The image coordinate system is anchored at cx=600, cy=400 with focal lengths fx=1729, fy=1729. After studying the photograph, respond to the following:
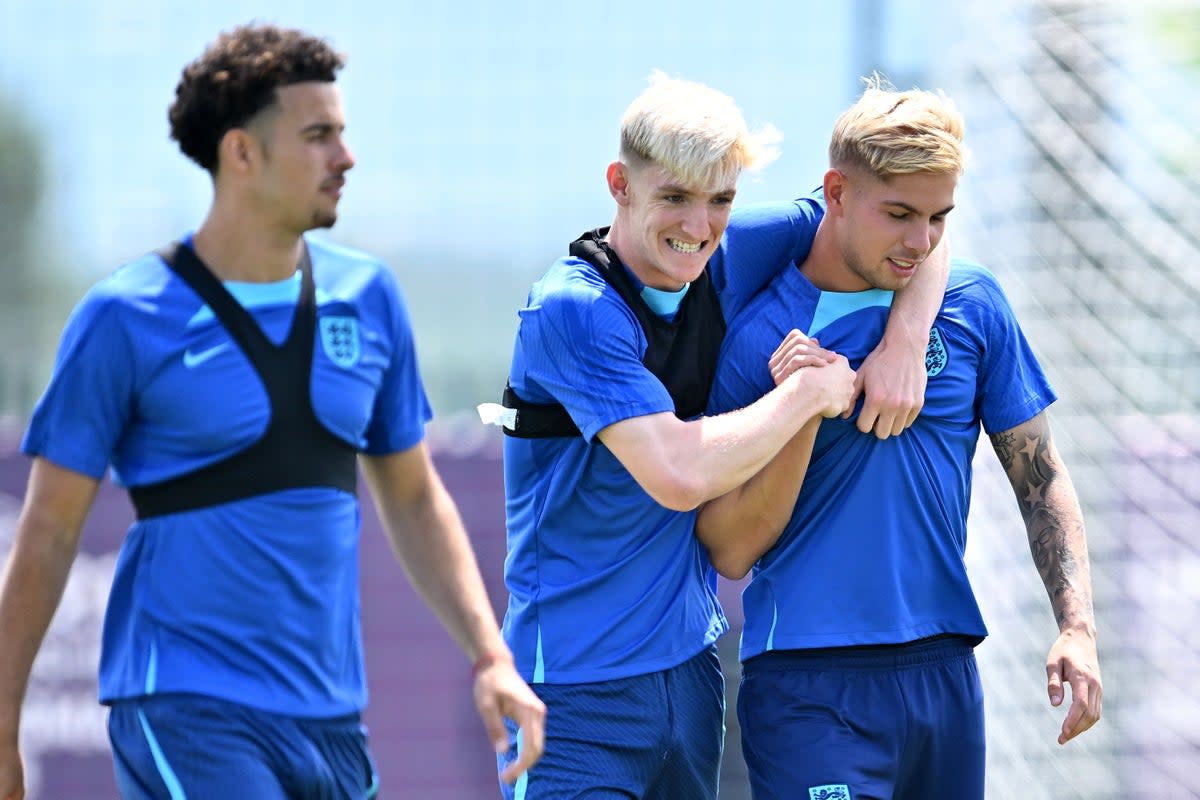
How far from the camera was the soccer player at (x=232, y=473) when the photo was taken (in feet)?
10.0

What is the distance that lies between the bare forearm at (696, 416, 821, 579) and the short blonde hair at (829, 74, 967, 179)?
0.58 meters

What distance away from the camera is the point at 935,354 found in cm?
384

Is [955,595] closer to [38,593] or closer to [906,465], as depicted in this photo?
[906,465]

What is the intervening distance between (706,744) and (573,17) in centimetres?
819

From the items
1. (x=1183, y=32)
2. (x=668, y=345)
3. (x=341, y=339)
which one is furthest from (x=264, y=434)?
(x=1183, y=32)

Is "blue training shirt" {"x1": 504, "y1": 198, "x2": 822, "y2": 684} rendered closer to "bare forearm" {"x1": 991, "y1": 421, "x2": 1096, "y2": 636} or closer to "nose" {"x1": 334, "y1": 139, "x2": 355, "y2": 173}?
"nose" {"x1": 334, "y1": 139, "x2": 355, "y2": 173}

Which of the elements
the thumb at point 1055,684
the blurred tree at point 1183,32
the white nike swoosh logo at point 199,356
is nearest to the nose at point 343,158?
the white nike swoosh logo at point 199,356

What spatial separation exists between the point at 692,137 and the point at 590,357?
19.6 inches

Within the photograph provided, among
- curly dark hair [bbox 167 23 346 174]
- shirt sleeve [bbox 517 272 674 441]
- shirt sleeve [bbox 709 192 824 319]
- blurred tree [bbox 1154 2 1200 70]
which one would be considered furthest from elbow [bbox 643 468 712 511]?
blurred tree [bbox 1154 2 1200 70]

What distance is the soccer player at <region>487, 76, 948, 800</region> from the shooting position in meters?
3.52

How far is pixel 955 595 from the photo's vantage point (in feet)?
12.5

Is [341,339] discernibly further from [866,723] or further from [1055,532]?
[1055,532]

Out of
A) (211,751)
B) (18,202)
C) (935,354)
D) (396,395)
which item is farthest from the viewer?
(18,202)

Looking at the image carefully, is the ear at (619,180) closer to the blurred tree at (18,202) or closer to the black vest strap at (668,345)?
the black vest strap at (668,345)
